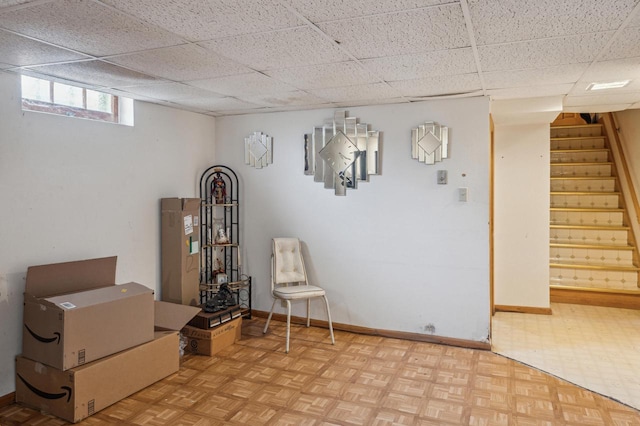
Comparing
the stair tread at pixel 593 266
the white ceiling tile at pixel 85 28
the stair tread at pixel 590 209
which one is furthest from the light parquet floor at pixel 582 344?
the white ceiling tile at pixel 85 28

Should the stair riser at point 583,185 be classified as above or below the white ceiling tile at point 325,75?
below

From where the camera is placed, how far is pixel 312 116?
14.9ft

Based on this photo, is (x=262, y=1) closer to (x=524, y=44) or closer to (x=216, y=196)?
(x=524, y=44)

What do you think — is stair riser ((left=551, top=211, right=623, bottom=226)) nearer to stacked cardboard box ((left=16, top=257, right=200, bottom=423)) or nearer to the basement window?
stacked cardboard box ((left=16, top=257, right=200, bottom=423))

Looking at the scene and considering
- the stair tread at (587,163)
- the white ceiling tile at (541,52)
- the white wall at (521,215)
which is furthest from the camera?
the stair tread at (587,163)

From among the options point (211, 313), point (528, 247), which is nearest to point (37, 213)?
point (211, 313)

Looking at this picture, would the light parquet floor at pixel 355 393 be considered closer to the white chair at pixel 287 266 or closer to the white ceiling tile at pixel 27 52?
the white chair at pixel 287 266

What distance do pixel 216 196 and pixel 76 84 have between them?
5.74 feet

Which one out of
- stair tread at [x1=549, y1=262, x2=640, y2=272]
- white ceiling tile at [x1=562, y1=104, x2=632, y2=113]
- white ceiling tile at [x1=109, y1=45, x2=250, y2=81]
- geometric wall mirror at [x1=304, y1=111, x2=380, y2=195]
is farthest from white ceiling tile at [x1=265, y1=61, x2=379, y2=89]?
stair tread at [x1=549, y1=262, x2=640, y2=272]

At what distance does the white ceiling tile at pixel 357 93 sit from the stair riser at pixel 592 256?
3452mm

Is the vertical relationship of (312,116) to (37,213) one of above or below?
above

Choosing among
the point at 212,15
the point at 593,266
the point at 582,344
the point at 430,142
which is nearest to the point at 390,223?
the point at 430,142

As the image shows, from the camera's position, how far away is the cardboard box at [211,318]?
12.7 feet

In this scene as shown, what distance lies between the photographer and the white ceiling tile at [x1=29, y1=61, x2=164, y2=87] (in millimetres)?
2811
